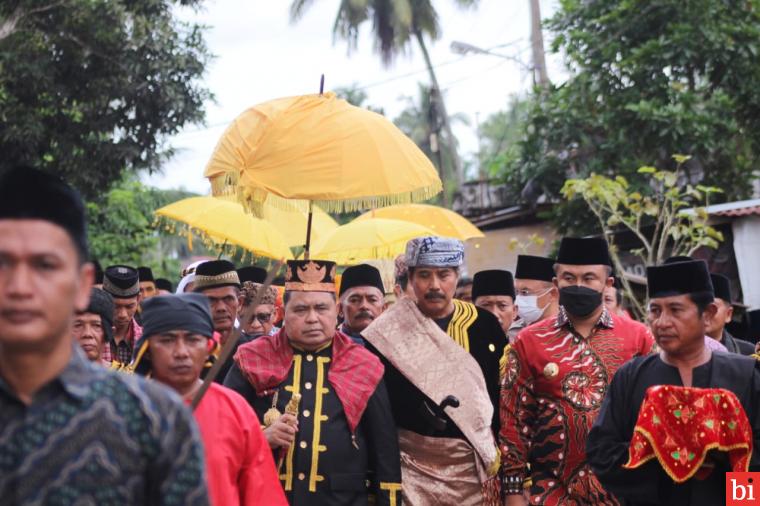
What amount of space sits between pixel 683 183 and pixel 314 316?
18.1 metres

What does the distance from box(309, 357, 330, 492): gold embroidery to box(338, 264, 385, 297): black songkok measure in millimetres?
2283

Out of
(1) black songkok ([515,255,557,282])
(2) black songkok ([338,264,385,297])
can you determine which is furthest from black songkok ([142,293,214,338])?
(1) black songkok ([515,255,557,282])

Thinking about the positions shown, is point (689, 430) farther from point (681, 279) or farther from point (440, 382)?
point (440, 382)

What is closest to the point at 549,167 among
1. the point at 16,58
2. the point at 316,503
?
the point at 16,58

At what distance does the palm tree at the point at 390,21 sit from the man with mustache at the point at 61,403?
32.5 metres

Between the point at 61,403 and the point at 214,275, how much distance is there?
558 centimetres

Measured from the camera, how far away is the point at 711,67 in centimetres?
1998

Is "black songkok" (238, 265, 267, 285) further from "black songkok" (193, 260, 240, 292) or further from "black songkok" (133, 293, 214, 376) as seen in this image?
"black songkok" (133, 293, 214, 376)

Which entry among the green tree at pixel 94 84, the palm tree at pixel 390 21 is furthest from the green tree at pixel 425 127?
the green tree at pixel 94 84

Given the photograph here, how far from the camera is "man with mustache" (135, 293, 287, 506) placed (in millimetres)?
4820

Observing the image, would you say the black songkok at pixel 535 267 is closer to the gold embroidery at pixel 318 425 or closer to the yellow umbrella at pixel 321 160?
the yellow umbrella at pixel 321 160

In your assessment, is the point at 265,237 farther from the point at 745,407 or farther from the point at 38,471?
the point at 38,471

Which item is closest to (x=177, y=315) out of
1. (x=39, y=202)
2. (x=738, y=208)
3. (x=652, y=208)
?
(x=39, y=202)

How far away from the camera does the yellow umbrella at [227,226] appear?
1071 cm
